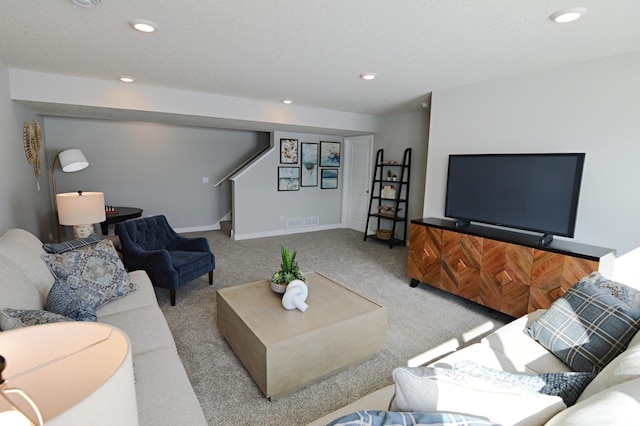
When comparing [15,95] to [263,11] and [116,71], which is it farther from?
[263,11]

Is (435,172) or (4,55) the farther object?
(435,172)

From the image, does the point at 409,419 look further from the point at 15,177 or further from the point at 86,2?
the point at 15,177

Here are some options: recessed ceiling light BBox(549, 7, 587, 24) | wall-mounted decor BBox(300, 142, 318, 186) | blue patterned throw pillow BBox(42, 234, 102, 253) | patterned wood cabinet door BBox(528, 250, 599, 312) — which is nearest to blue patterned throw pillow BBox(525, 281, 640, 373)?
patterned wood cabinet door BBox(528, 250, 599, 312)

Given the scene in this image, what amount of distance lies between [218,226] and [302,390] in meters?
5.24

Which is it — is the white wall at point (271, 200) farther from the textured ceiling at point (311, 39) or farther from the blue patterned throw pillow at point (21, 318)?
the blue patterned throw pillow at point (21, 318)

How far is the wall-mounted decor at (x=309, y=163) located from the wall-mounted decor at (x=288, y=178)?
0.14 metres

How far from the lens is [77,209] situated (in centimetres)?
292

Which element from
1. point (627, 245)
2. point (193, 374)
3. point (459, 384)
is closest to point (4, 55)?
point (193, 374)

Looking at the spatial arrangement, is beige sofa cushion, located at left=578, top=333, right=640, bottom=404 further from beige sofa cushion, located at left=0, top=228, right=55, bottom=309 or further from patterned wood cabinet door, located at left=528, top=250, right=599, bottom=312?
beige sofa cushion, located at left=0, top=228, right=55, bottom=309

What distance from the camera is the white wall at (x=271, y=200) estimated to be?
589 centimetres

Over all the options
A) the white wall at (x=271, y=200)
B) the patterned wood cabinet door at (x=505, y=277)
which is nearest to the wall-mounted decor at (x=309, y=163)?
the white wall at (x=271, y=200)

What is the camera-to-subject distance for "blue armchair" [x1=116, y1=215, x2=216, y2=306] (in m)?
3.14

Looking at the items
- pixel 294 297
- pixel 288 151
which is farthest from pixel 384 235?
pixel 294 297

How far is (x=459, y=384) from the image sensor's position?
927mm
